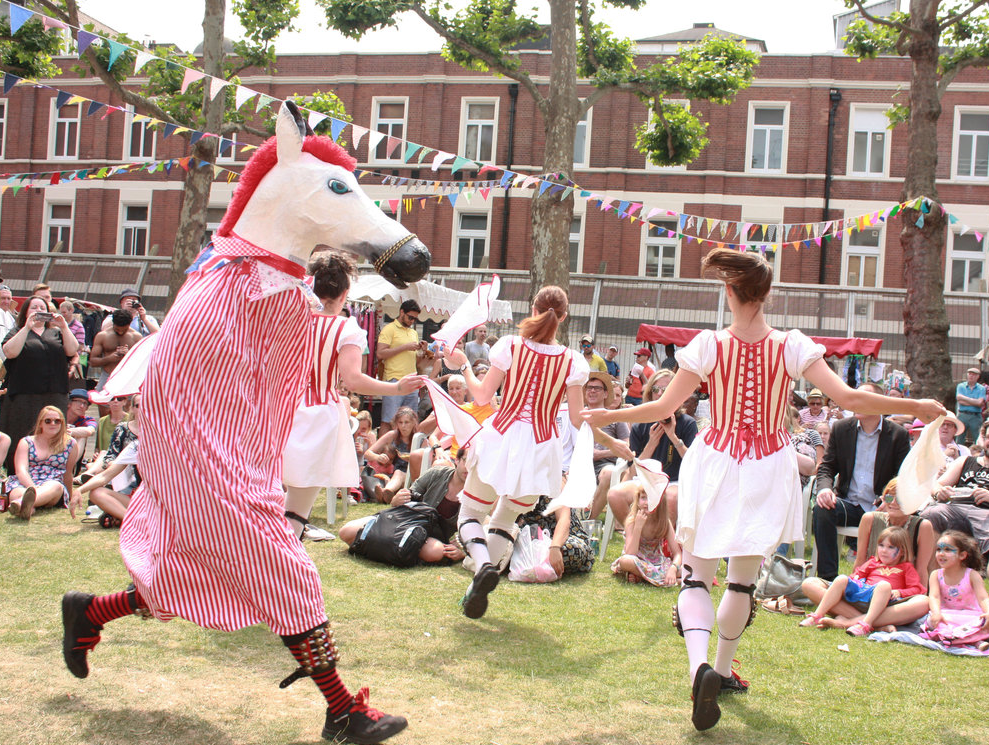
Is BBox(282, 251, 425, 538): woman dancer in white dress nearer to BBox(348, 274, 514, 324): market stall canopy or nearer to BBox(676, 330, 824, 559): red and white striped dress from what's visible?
BBox(676, 330, 824, 559): red and white striped dress

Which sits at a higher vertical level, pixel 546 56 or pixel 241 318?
pixel 546 56

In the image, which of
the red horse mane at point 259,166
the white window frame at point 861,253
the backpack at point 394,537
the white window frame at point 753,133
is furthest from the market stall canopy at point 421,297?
the white window frame at point 861,253

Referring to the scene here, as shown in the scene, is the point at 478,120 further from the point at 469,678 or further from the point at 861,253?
the point at 469,678

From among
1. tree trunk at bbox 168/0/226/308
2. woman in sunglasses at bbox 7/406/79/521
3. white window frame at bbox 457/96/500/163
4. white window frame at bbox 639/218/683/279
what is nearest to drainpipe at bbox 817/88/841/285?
white window frame at bbox 639/218/683/279

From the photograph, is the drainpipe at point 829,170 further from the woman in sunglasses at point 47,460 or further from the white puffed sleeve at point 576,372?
the white puffed sleeve at point 576,372

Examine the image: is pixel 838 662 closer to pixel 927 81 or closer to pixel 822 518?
pixel 822 518

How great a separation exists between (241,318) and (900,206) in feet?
36.0

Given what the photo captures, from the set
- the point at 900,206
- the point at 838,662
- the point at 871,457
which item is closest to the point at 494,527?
the point at 838,662

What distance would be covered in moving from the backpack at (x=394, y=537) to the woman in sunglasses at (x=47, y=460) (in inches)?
115

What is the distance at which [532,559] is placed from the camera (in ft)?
22.1

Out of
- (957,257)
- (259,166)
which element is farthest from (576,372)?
(957,257)

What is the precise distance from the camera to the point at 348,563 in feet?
22.2

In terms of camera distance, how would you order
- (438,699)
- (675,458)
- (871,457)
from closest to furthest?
(438,699) → (871,457) → (675,458)

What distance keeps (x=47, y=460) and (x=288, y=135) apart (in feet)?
19.6
